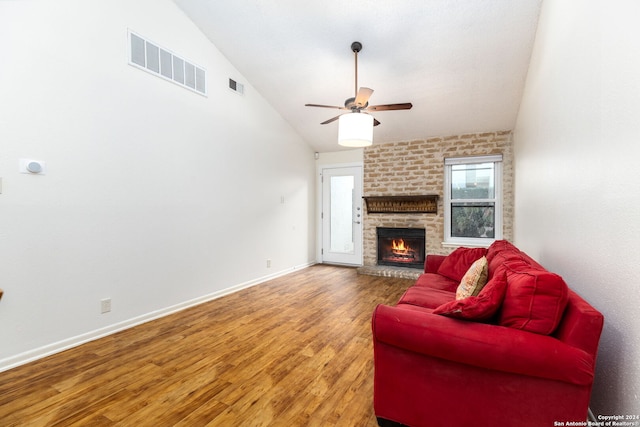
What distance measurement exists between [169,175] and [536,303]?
3.60m

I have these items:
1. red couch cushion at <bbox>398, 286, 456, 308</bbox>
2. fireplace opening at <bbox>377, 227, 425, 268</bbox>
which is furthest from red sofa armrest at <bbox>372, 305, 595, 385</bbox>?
fireplace opening at <bbox>377, 227, 425, 268</bbox>

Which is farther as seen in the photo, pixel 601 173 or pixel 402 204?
pixel 402 204

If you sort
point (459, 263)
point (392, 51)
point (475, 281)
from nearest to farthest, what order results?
1. point (475, 281)
2. point (459, 263)
3. point (392, 51)

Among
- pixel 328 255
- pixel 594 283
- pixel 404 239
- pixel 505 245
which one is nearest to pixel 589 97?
pixel 594 283

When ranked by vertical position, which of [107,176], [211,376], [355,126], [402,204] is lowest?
[211,376]

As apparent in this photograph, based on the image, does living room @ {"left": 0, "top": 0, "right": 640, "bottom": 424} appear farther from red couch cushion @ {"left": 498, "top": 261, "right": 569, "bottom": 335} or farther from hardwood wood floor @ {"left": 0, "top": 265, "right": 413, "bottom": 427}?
hardwood wood floor @ {"left": 0, "top": 265, "right": 413, "bottom": 427}

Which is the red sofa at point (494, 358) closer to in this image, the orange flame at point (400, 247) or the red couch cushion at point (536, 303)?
the red couch cushion at point (536, 303)

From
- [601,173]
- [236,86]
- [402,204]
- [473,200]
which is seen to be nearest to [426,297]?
[601,173]

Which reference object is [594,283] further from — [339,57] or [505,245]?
[339,57]

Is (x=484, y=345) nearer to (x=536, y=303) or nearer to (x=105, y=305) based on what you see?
(x=536, y=303)

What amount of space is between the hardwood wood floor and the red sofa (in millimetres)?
390

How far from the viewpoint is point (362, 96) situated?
295 centimetres

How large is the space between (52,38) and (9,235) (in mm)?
1677

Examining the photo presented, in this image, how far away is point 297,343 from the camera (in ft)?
8.93
